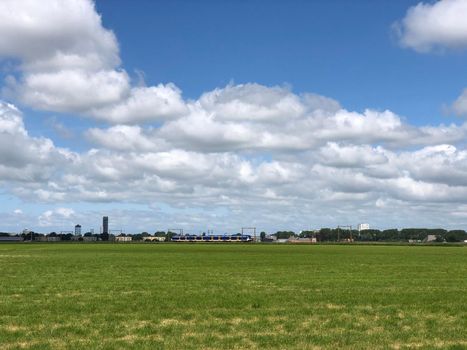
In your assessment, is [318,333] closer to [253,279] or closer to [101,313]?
[101,313]

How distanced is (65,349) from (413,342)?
10.3 m

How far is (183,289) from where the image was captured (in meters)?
31.2

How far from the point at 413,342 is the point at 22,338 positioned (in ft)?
39.4

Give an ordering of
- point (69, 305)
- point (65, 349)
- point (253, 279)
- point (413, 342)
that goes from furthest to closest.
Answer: point (253, 279) < point (69, 305) < point (413, 342) < point (65, 349)

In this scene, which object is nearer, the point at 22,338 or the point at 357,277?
the point at 22,338

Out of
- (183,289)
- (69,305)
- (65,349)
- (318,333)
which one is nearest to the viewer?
(65,349)

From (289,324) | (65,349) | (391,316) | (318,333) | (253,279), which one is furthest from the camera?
(253,279)

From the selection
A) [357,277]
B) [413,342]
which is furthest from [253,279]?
[413,342]

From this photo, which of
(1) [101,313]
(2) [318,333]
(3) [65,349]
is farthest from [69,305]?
(2) [318,333]

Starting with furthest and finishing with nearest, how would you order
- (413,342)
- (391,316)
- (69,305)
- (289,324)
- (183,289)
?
1. (183,289)
2. (69,305)
3. (391,316)
4. (289,324)
5. (413,342)

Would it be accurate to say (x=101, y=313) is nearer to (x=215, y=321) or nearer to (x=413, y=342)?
(x=215, y=321)

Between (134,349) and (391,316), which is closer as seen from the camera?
(134,349)

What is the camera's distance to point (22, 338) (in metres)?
17.7

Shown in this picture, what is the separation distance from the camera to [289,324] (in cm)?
2027
